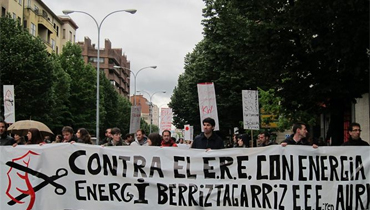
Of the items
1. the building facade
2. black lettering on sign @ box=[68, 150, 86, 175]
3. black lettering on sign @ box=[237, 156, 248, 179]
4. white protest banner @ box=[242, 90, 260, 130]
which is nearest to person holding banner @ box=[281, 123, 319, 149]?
black lettering on sign @ box=[237, 156, 248, 179]

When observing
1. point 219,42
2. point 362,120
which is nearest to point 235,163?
point 362,120

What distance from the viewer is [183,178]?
7.56m

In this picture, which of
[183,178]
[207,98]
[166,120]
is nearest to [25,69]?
[166,120]

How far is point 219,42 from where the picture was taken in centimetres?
2966

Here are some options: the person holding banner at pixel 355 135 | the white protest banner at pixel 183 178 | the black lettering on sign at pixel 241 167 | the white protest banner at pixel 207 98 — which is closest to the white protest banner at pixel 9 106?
the white protest banner at pixel 207 98

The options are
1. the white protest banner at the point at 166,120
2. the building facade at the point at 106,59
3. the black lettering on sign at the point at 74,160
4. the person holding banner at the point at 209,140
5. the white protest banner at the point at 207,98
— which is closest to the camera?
the black lettering on sign at the point at 74,160

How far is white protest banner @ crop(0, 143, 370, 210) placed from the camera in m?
7.38

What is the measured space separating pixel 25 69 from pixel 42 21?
2523 centimetres

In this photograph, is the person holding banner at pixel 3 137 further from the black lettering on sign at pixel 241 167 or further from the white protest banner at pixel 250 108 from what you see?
the white protest banner at pixel 250 108

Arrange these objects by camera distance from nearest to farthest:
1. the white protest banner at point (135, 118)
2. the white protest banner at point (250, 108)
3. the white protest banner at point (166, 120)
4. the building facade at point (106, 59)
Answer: the white protest banner at point (250, 108) < the white protest banner at point (135, 118) < the white protest banner at point (166, 120) < the building facade at point (106, 59)

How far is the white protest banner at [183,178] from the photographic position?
7.38m

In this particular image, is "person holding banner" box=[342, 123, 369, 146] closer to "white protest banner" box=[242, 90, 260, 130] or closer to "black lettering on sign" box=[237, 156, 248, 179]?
"black lettering on sign" box=[237, 156, 248, 179]

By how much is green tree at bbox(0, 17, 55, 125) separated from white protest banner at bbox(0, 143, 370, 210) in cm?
2902

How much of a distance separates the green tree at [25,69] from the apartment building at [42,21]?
28.4 feet
